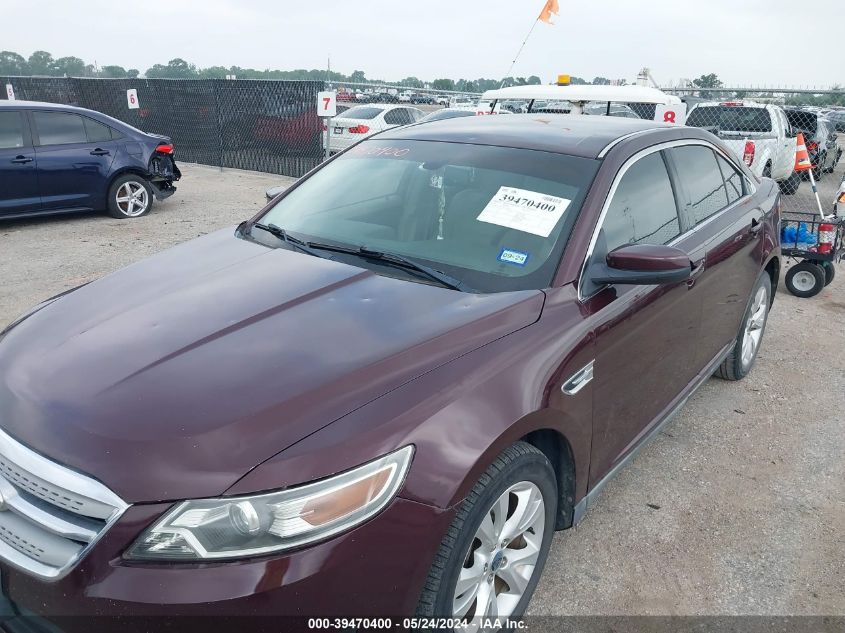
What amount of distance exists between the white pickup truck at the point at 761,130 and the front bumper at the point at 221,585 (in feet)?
35.2

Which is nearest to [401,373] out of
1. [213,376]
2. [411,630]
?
[213,376]

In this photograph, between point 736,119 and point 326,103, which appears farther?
point 736,119

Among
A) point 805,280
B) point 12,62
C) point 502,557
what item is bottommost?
point 805,280

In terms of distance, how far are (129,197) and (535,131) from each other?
796 cm

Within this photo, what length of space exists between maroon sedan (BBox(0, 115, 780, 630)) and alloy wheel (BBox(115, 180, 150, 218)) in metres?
7.00

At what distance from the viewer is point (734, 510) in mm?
3189

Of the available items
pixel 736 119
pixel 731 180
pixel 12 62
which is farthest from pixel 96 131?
pixel 12 62

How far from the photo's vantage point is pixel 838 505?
10.7 feet

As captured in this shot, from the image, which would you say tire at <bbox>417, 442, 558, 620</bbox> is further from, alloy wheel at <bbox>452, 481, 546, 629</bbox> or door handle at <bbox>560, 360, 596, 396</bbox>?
door handle at <bbox>560, 360, 596, 396</bbox>

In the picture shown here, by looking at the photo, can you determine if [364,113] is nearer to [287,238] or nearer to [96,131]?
[96,131]

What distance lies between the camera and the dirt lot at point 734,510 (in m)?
2.64

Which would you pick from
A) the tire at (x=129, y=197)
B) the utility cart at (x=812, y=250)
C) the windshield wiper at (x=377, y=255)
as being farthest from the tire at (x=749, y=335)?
the tire at (x=129, y=197)

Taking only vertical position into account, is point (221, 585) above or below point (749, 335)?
above

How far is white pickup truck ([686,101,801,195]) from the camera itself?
11102 mm
